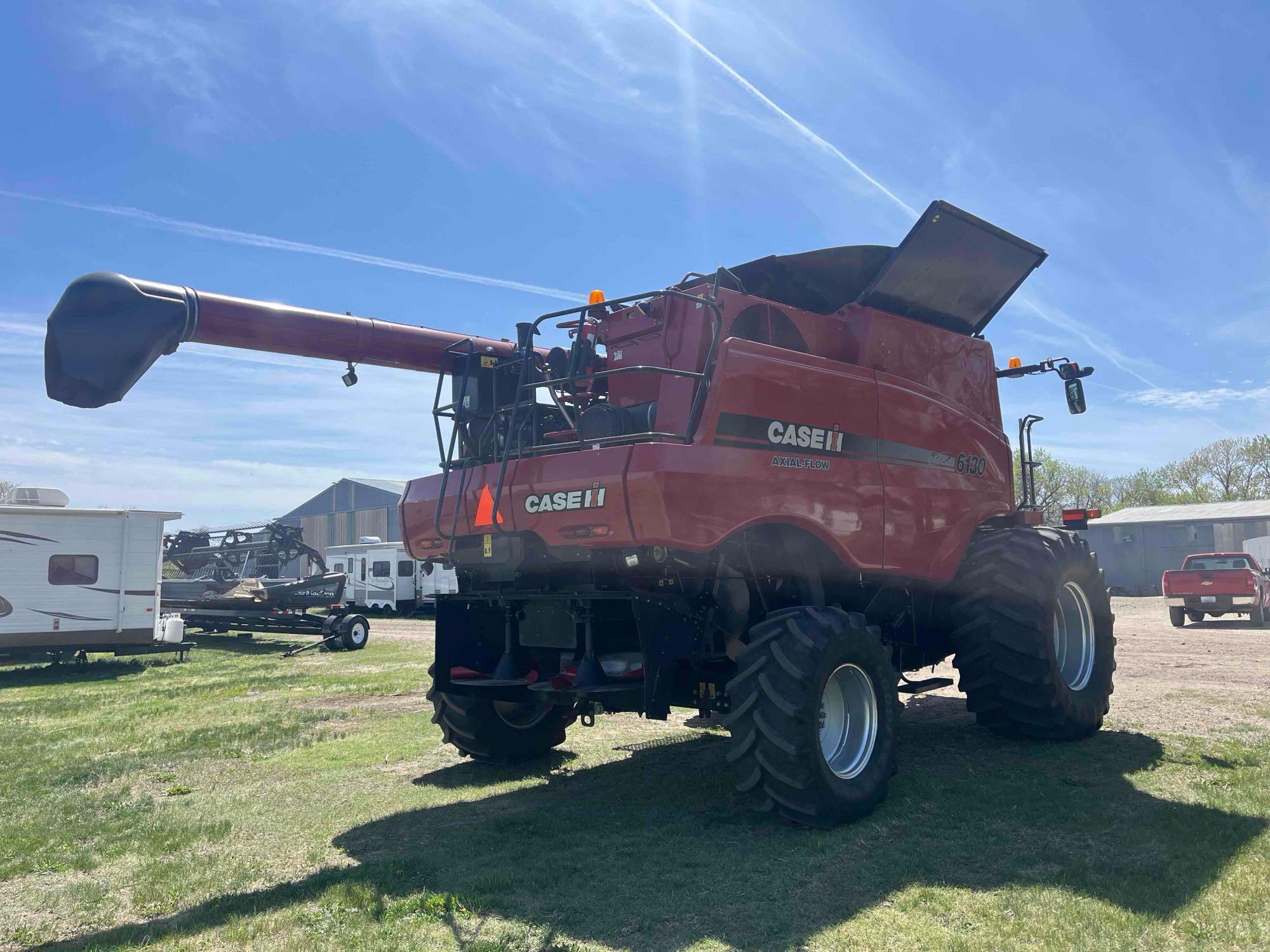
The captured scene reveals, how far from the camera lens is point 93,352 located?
583 centimetres

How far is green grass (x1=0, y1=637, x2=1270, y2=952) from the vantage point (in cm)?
410

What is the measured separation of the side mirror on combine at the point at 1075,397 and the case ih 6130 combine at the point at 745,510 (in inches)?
41.4

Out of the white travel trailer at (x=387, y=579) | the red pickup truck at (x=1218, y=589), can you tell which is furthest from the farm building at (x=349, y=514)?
the red pickup truck at (x=1218, y=589)

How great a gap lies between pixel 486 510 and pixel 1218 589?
21995 mm

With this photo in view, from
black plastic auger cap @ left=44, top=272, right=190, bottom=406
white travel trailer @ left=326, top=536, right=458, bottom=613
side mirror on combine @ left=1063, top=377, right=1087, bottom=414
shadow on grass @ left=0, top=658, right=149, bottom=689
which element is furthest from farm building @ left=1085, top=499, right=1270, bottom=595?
black plastic auger cap @ left=44, top=272, right=190, bottom=406

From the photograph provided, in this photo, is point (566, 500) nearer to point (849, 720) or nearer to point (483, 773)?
point (849, 720)

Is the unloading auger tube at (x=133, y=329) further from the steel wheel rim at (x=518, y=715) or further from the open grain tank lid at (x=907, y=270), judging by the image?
the open grain tank lid at (x=907, y=270)

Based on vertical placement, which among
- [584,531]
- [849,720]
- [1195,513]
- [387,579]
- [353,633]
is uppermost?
[1195,513]

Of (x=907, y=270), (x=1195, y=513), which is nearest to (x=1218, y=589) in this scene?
(x=907, y=270)

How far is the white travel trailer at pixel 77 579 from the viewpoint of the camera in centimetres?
1616

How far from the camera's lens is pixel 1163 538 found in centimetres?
4341

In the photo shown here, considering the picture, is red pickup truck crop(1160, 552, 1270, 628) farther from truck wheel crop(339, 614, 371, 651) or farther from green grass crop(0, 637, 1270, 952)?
truck wheel crop(339, 614, 371, 651)

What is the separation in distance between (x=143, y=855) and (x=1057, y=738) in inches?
270

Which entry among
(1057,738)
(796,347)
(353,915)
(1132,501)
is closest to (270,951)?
(353,915)
